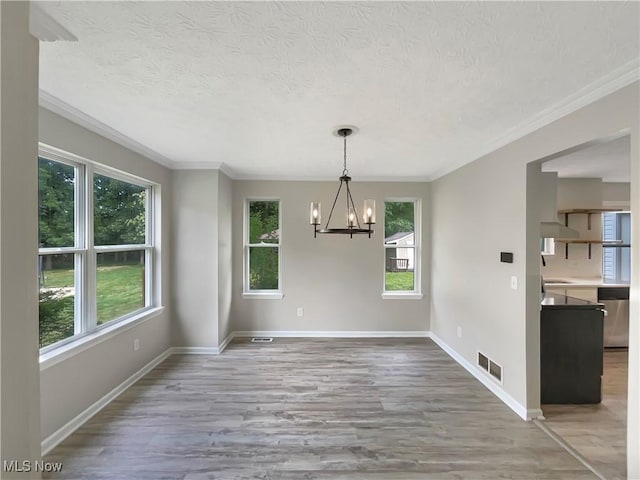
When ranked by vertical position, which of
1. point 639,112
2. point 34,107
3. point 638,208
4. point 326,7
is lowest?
point 638,208

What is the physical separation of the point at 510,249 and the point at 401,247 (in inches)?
85.2

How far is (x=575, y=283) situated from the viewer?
4.34 metres

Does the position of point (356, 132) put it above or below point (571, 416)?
above

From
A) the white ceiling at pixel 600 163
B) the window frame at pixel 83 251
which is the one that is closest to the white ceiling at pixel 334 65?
the window frame at pixel 83 251

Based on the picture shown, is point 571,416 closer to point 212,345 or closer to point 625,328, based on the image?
point 625,328

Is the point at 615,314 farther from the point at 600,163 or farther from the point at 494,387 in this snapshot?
A: the point at 494,387

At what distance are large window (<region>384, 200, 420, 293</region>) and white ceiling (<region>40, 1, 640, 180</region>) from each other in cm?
Answer: 210

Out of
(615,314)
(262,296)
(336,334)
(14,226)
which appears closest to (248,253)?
(262,296)

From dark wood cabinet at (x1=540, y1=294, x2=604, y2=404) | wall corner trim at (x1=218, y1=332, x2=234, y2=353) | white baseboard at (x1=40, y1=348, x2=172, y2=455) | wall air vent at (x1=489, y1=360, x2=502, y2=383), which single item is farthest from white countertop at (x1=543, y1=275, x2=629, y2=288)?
white baseboard at (x1=40, y1=348, x2=172, y2=455)

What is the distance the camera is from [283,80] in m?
1.83

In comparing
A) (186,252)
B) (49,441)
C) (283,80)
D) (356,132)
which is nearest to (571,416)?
(356,132)

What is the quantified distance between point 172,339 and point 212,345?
555 mm

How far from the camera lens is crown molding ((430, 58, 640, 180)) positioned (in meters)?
1.70

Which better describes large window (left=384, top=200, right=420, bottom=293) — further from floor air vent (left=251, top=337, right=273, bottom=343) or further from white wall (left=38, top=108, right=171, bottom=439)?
white wall (left=38, top=108, right=171, bottom=439)
